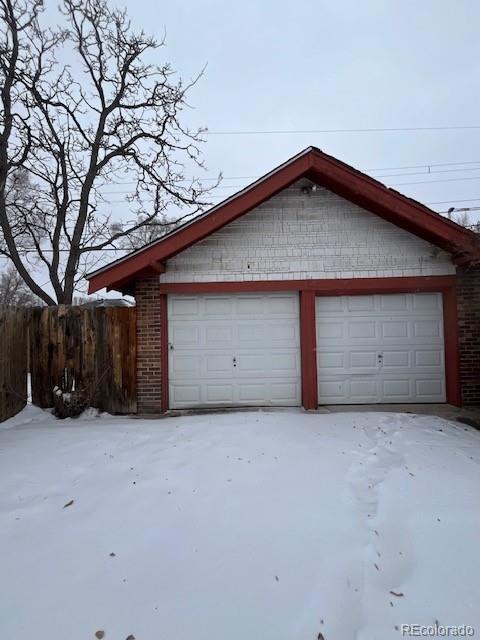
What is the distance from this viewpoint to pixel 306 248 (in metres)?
7.57

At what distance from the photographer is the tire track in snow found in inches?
85.8

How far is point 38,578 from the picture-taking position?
2.41 meters

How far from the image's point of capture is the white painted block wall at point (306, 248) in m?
7.54

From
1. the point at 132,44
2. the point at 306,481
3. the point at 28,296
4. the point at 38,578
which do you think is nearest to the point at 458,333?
the point at 306,481

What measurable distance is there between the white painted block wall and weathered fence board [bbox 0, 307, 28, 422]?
276 cm

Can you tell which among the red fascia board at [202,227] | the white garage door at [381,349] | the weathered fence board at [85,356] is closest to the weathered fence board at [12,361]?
the weathered fence board at [85,356]

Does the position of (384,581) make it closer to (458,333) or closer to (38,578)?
(38,578)

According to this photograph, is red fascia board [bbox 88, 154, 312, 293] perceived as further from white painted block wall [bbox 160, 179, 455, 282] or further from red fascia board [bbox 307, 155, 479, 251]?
white painted block wall [bbox 160, 179, 455, 282]

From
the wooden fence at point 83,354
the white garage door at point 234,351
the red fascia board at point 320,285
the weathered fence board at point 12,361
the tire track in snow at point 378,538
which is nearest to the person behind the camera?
the tire track in snow at point 378,538

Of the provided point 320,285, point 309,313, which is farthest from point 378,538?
point 320,285

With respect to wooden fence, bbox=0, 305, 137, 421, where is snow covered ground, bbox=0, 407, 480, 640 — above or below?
below

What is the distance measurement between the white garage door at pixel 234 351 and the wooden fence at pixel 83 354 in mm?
906
